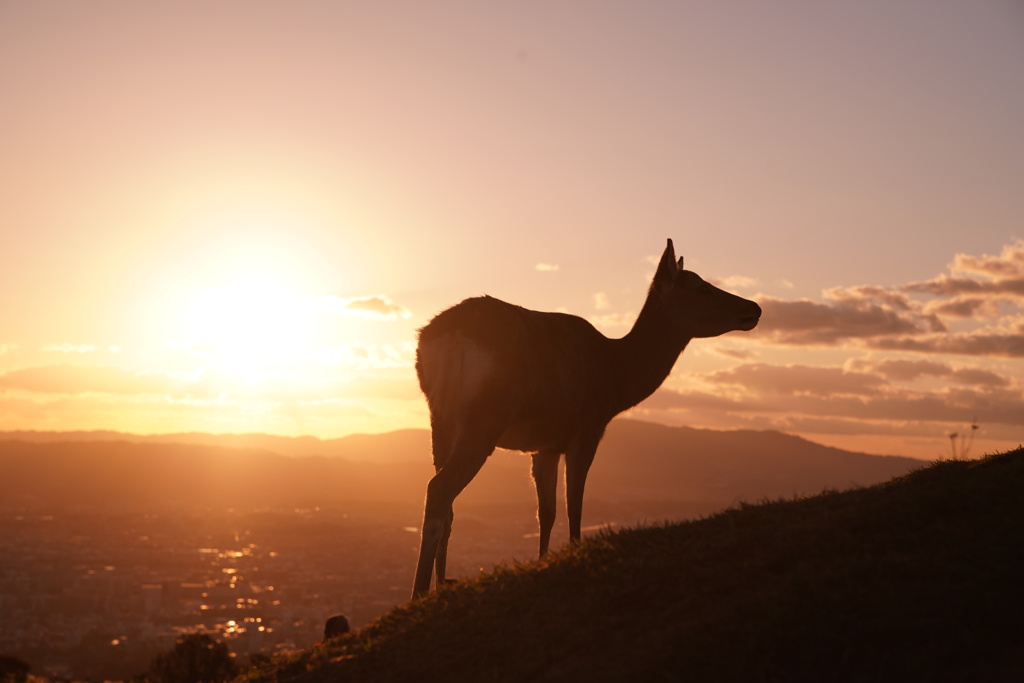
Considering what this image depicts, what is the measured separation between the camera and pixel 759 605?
29.8 feet

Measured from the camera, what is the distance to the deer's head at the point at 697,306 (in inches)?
695

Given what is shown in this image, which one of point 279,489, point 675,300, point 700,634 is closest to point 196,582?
point 279,489

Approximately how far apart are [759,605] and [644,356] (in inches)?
332

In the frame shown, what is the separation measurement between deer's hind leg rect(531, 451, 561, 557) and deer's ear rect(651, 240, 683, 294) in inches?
156

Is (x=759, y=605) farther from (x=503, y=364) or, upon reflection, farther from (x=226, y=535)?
(x=226, y=535)

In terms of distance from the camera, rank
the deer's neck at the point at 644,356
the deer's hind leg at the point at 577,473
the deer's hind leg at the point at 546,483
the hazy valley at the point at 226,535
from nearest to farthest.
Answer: the deer's hind leg at the point at 577,473, the deer's hind leg at the point at 546,483, the deer's neck at the point at 644,356, the hazy valley at the point at 226,535

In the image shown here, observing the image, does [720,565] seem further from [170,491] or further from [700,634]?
[170,491]

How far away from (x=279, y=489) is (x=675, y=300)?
552ft

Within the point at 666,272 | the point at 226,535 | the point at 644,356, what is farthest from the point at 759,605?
the point at 226,535

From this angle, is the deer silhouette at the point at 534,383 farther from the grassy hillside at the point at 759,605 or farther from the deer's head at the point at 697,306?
the grassy hillside at the point at 759,605

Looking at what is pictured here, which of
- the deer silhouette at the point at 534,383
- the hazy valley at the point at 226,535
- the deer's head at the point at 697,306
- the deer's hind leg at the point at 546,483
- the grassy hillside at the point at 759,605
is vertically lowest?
the hazy valley at the point at 226,535

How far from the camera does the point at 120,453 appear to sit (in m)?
188

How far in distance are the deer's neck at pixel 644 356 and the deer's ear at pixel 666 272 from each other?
300mm

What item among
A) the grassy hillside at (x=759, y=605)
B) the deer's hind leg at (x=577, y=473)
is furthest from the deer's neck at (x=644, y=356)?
the grassy hillside at (x=759, y=605)
